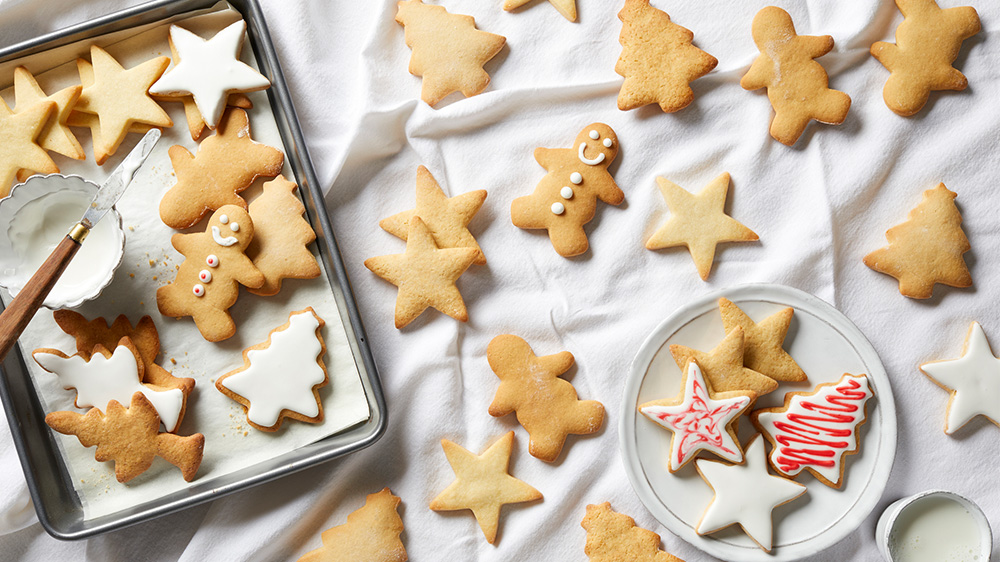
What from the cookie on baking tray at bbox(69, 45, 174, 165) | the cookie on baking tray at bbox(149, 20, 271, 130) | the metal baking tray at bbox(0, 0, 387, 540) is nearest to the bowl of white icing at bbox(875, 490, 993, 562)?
the metal baking tray at bbox(0, 0, 387, 540)

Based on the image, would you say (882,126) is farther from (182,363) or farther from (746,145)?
(182,363)

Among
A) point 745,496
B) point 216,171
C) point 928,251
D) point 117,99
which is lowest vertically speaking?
point 745,496

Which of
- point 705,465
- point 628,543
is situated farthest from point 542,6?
point 628,543

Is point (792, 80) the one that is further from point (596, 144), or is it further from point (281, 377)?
point (281, 377)

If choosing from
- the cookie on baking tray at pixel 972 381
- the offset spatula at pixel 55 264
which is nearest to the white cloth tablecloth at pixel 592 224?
the cookie on baking tray at pixel 972 381

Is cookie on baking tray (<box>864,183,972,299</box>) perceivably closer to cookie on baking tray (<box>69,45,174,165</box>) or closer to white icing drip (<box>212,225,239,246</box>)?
white icing drip (<box>212,225,239,246</box>)

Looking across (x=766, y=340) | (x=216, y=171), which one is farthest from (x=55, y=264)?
(x=766, y=340)
